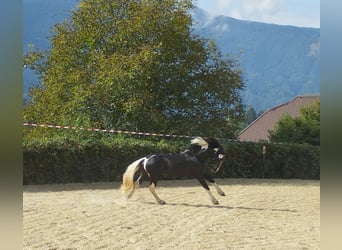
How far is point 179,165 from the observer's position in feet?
30.3

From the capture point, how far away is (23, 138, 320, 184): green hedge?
1332cm

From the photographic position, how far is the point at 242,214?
8047 millimetres

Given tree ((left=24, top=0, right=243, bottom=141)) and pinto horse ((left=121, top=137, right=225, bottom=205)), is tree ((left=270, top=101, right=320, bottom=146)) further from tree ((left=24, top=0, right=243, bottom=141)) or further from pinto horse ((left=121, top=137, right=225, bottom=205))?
pinto horse ((left=121, top=137, right=225, bottom=205))

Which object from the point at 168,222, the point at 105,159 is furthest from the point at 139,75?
the point at 168,222

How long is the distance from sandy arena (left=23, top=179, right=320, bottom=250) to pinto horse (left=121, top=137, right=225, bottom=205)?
0.39m

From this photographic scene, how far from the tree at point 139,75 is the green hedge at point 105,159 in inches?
75.4

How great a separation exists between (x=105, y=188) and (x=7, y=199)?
1158cm

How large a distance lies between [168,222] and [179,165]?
7.55 ft

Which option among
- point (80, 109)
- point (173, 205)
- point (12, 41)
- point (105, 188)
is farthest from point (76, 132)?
point (12, 41)

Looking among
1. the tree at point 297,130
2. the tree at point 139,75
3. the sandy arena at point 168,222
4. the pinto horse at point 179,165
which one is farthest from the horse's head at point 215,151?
the tree at point 297,130

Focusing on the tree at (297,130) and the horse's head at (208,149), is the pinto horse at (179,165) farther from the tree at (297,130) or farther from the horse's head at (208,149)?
the tree at (297,130)

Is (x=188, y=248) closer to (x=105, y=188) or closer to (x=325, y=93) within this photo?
(x=325, y=93)

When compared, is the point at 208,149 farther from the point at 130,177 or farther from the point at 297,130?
the point at 297,130

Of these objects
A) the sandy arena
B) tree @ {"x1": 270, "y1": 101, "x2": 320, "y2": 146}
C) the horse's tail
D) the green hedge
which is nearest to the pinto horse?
the horse's tail
